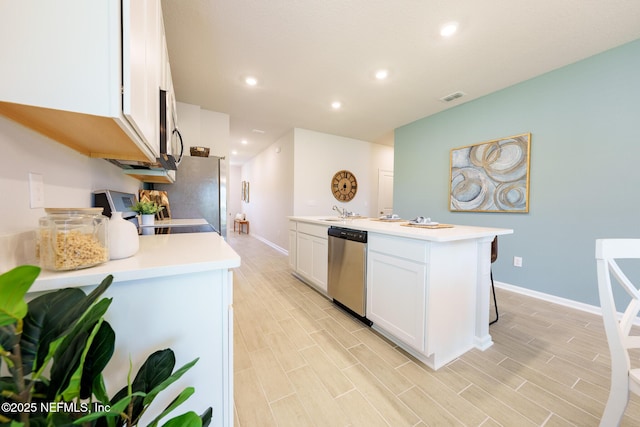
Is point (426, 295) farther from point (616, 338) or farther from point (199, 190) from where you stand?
point (199, 190)

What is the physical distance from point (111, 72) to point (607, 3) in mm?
3224

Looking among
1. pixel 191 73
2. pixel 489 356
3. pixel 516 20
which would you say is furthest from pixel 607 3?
pixel 191 73

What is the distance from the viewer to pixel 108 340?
51cm

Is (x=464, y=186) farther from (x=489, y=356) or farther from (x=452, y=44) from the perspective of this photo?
(x=489, y=356)

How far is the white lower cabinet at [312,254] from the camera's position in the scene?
8.60 ft

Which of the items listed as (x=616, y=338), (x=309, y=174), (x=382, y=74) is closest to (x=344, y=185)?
(x=309, y=174)

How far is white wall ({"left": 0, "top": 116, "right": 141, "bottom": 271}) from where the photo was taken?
0.68 meters

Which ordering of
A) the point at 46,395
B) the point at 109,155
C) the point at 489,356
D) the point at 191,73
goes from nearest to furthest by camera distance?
the point at 46,395
the point at 109,155
the point at 489,356
the point at 191,73

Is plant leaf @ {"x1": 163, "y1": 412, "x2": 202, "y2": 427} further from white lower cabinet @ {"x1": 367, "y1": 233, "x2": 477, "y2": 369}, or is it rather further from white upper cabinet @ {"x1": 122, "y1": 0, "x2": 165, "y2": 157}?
white lower cabinet @ {"x1": 367, "y1": 233, "x2": 477, "y2": 369}

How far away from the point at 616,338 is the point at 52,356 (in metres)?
1.74

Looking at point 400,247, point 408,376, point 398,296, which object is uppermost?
point 400,247

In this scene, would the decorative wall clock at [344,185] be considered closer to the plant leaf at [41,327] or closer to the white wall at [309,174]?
the white wall at [309,174]

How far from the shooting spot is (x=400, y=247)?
65.7 inches

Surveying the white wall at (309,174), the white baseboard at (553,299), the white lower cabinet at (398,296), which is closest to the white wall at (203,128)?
the white wall at (309,174)
